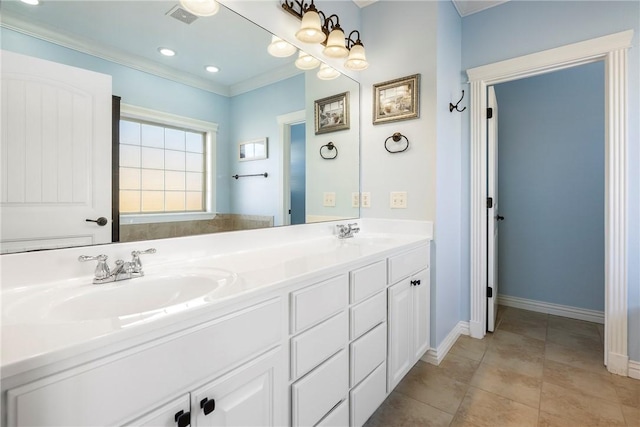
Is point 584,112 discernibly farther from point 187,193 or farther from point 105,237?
point 105,237

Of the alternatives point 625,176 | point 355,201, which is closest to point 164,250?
point 355,201

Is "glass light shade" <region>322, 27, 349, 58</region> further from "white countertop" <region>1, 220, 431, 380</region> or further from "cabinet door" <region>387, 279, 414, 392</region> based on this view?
"cabinet door" <region>387, 279, 414, 392</region>

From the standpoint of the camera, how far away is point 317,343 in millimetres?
1064

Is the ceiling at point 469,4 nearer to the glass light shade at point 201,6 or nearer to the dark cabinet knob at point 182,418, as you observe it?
the glass light shade at point 201,6

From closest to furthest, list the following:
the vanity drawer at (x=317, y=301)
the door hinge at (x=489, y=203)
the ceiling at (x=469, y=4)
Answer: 1. the vanity drawer at (x=317, y=301)
2. the ceiling at (x=469, y=4)
3. the door hinge at (x=489, y=203)

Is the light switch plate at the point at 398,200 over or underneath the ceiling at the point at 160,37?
underneath

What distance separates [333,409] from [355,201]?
1433 mm

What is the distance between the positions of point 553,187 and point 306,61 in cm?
257

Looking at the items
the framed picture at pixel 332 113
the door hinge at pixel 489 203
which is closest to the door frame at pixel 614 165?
the door hinge at pixel 489 203

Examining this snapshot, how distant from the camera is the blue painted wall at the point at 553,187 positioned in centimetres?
263

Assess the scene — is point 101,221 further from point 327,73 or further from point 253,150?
→ point 327,73

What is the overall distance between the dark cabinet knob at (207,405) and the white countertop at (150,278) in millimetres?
215

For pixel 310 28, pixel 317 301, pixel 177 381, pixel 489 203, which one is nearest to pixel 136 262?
pixel 177 381

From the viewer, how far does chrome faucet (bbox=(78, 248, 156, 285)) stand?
0.93 m
